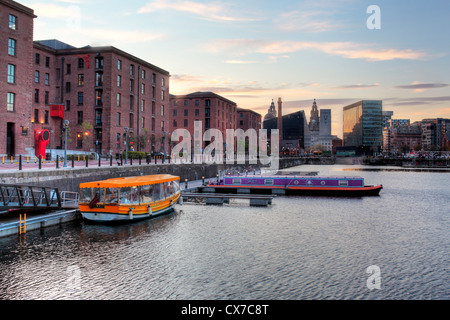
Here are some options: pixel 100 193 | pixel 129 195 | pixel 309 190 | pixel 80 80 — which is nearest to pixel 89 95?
pixel 80 80

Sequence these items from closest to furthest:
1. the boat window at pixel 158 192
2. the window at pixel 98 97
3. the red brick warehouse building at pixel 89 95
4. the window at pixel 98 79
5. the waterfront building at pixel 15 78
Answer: the boat window at pixel 158 192 < the waterfront building at pixel 15 78 < the red brick warehouse building at pixel 89 95 < the window at pixel 98 79 < the window at pixel 98 97

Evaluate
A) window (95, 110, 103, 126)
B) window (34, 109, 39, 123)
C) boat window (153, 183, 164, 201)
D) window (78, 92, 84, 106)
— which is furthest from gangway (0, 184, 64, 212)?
window (78, 92, 84, 106)

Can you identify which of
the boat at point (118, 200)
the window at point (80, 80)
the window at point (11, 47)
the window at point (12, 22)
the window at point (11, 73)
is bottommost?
the boat at point (118, 200)

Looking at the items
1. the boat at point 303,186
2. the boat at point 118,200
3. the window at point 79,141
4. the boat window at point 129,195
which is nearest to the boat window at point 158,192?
the boat at point 118,200

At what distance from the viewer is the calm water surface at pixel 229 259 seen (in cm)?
1647

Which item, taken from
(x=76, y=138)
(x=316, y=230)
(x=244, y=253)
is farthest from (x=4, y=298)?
(x=76, y=138)

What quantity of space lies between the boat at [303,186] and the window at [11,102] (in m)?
28.3

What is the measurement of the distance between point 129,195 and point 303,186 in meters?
31.9

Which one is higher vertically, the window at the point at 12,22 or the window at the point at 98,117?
the window at the point at 12,22

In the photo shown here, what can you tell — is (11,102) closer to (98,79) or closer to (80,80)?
(98,79)

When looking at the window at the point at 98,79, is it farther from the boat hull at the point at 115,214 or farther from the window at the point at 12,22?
the boat hull at the point at 115,214

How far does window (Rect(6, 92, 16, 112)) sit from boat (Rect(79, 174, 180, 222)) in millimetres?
29347

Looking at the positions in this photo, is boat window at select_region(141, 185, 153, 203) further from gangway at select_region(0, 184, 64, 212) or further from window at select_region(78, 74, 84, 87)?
window at select_region(78, 74, 84, 87)

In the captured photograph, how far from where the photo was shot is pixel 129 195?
29.2 metres
